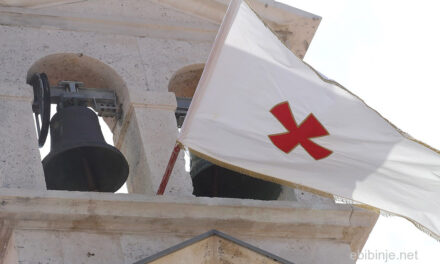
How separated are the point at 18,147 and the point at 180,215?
1.59 m

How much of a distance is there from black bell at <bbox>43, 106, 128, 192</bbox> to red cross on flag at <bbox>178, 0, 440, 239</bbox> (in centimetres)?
131

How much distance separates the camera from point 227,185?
1659cm

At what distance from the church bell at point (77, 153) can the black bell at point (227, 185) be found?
92 centimetres

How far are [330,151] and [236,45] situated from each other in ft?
3.88

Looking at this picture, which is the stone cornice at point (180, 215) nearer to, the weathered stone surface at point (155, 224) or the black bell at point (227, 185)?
the weathered stone surface at point (155, 224)

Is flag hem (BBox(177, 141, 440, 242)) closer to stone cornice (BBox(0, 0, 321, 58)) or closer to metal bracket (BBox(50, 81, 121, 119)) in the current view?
metal bracket (BBox(50, 81, 121, 119))

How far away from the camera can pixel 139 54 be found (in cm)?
1709

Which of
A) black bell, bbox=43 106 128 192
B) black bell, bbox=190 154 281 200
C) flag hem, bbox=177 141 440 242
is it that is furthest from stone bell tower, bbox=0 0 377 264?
flag hem, bbox=177 141 440 242

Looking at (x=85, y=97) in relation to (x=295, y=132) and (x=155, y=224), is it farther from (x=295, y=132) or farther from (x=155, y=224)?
(x=295, y=132)

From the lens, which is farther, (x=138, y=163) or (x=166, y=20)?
(x=166, y=20)

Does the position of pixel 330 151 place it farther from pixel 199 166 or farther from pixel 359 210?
pixel 199 166

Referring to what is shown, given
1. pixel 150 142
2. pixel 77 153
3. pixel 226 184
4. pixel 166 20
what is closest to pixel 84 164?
pixel 77 153

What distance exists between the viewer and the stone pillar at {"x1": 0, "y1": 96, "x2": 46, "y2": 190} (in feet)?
49.7

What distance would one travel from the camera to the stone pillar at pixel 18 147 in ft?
49.7
